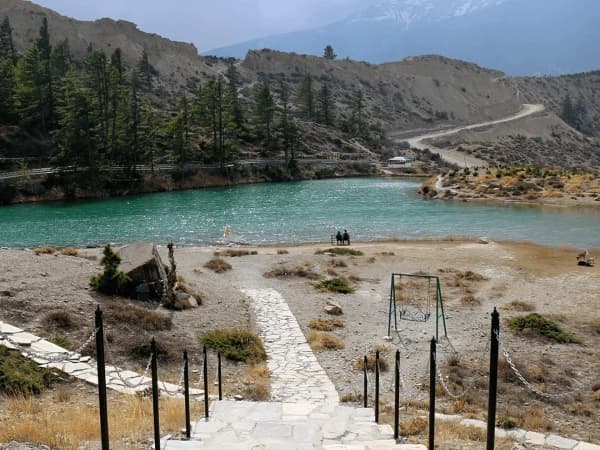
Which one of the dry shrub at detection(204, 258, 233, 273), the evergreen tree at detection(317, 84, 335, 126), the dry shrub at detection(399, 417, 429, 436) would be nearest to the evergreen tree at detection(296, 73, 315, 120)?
the evergreen tree at detection(317, 84, 335, 126)

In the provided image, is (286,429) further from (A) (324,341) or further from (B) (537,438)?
(A) (324,341)

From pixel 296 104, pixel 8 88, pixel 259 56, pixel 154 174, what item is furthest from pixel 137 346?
pixel 259 56

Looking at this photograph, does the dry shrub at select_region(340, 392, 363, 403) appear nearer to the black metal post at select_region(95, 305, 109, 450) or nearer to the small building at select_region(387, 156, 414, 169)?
the black metal post at select_region(95, 305, 109, 450)

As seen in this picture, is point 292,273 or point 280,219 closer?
point 292,273

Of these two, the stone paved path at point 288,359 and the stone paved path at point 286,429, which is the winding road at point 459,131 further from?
the stone paved path at point 286,429

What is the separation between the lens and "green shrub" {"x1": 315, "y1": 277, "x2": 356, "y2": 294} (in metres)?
25.7

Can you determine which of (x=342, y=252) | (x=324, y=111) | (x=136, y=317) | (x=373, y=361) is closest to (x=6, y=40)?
(x=324, y=111)

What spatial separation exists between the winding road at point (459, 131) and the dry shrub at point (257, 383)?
93.3 m

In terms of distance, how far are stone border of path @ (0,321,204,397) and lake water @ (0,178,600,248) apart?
30.4m

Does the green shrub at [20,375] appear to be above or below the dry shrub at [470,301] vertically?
above

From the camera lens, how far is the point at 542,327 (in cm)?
1970

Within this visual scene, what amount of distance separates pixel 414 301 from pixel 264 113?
77.3 m

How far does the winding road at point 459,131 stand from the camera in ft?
352

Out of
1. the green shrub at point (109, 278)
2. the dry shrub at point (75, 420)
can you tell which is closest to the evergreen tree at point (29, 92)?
the green shrub at point (109, 278)
